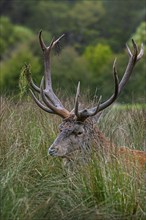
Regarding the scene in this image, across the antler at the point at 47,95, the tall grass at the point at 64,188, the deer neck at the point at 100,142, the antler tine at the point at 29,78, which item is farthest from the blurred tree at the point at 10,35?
the tall grass at the point at 64,188

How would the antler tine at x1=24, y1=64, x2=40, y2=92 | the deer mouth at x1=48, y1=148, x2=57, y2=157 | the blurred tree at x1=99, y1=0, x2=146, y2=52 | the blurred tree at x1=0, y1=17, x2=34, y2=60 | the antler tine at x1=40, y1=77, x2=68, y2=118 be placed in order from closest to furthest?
the deer mouth at x1=48, y1=148, x2=57, y2=157 → the antler tine at x1=40, y1=77, x2=68, y2=118 → the antler tine at x1=24, y1=64, x2=40, y2=92 → the blurred tree at x1=0, y1=17, x2=34, y2=60 → the blurred tree at x1=99, y1=0, x2=146, y2=52

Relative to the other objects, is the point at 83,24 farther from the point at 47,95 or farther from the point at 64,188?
the point at 64,188

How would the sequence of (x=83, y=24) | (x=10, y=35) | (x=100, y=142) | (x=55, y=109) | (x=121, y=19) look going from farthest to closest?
(x=121, y=19) < (x=83, y=24) < (x=10, y=35) < (x=55, y=109) < (x=100, y=142)

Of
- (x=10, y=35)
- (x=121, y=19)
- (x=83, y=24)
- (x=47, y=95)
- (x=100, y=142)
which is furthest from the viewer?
(x=121, y=19)

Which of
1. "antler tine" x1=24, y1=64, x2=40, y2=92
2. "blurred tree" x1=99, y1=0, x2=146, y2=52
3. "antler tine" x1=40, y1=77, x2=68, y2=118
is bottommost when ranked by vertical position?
"antler tine" x1=40, y1=77, x2=68, y2=118

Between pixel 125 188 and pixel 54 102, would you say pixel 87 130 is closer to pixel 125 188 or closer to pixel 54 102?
pixel 54 102

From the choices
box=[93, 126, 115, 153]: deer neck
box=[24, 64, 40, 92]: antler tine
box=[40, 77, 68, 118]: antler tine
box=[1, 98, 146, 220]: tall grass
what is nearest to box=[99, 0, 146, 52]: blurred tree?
box=[24, 64, 40, 92]: antler tine

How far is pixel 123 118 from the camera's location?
29.8ft

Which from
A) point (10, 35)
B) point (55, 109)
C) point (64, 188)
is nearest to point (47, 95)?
point (55, 109)

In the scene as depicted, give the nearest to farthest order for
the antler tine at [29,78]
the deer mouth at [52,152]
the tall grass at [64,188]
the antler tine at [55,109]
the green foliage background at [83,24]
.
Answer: the tall grass at [64,188] → the deer mouth at [52,152] → the antler tine at [55,109] → the antler tine at [29,78] → the green foliage background at [83,24]

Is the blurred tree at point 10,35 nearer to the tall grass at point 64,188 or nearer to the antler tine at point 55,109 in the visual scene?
the antler tine at point 55,109

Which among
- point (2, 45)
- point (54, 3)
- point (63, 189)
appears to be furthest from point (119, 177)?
point (54, 3)

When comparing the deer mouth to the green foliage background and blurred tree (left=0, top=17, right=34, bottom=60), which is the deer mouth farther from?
blurred tree (left=0, top=17, right=34, bottom=60)

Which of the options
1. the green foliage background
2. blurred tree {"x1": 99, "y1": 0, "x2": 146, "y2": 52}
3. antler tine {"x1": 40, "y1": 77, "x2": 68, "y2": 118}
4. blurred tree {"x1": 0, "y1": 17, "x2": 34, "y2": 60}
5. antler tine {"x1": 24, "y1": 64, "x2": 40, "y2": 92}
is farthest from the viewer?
blurred tree {"x1": 99, "y1": 0, "x2": 146, "y2": 52}
